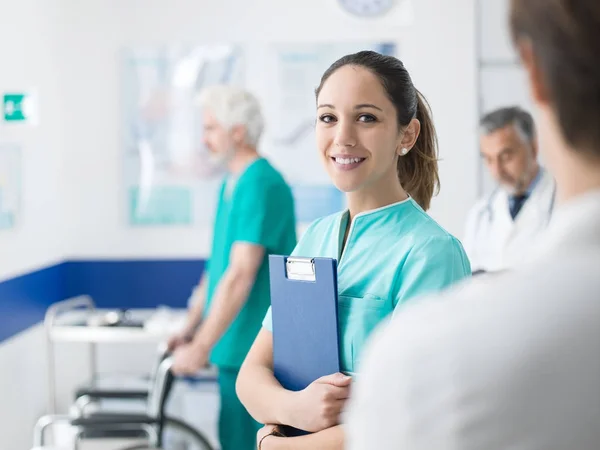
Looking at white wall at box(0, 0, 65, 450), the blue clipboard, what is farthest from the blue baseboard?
the blue clipboard

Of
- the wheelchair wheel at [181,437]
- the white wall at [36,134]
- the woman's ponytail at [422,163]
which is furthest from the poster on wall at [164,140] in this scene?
the woman's ponytail at [422,163]

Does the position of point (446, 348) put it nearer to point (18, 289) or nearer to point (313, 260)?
point (313, 260)

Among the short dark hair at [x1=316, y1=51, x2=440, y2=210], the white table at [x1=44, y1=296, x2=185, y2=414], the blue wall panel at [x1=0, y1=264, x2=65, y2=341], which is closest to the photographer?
the short dark hair at [x1=316, y1=51, x2=440, y2=210]

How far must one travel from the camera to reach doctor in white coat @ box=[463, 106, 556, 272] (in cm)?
287

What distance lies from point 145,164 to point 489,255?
82.3 inches

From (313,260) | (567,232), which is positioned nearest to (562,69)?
(567,232)

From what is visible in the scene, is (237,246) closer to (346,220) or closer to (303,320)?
(346,220)

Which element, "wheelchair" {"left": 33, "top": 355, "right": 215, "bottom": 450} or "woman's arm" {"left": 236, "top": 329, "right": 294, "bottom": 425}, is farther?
"wheelchair" {"left": 33, "top": 355, "right": 215, "bottom": 450}

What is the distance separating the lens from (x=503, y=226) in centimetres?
296

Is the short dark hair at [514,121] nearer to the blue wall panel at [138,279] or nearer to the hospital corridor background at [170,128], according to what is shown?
the hospital corridor background at [170,128]

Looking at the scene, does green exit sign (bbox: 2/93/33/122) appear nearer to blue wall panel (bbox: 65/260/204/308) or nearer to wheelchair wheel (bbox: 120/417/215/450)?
blue wall panel (bbox: 65/260/204/308)

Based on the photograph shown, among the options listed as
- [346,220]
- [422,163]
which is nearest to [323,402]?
[346,220]

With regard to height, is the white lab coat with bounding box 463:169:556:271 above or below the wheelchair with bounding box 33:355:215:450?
above

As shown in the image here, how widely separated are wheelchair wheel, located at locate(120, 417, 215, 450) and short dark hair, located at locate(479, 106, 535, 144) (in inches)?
61.0
